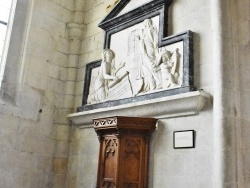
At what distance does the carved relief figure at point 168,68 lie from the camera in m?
3.29

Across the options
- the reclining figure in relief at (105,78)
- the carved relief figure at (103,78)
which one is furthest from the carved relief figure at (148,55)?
the carved relief figure at (103,78)

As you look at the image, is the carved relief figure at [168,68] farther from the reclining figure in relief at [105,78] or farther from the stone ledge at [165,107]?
the reclining figure in relief at [105,78]

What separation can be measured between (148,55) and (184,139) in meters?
1.11

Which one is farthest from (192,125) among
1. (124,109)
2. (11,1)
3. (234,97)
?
(11,1)

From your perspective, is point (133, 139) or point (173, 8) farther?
point (173, 8)

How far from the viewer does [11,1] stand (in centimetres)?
456

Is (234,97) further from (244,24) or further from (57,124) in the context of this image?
(57,124)

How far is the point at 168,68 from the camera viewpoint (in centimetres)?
336

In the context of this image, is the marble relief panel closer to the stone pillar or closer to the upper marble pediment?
the upper marble pediment

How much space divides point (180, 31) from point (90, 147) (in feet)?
6.16

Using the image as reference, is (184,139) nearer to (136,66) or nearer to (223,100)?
(223,100)

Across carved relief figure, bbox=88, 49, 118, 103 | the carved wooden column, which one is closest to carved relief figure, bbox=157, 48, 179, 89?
→ the carved wooden column

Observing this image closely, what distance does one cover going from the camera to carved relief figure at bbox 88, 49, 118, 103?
4.15m

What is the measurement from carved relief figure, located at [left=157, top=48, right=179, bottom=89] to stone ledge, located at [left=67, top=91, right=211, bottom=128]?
208 mm
